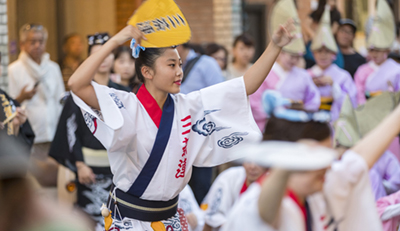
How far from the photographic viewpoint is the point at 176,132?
2768mm

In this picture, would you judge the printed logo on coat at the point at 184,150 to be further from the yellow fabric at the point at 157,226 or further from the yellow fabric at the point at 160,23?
the yellow fabric at the point at 160,23

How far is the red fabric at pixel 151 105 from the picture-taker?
9.12 feet

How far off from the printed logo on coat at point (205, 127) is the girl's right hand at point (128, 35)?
1.62ft

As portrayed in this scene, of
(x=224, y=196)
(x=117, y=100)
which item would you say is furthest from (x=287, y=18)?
(x=117, y=100)

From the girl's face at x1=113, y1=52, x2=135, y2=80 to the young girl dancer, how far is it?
2.63m

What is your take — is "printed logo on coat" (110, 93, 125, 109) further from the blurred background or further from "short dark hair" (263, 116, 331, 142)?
the blurred background

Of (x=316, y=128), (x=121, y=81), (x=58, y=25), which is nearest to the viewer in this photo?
(x=316, y=128)

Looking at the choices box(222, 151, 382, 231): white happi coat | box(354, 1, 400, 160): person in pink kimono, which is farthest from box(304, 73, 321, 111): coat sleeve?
box(222, 151, 382, 231): white happi coat

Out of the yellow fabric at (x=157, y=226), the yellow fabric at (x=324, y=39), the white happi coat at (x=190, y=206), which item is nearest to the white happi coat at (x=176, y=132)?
the yellow fabric at (x=157, y=226)

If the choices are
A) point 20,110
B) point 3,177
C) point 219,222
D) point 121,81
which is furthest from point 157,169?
point 121,81

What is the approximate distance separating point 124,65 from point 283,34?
9.80ft

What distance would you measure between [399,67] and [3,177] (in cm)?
613

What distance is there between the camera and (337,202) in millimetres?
2023

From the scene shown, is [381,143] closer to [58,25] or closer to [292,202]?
[292,202]
